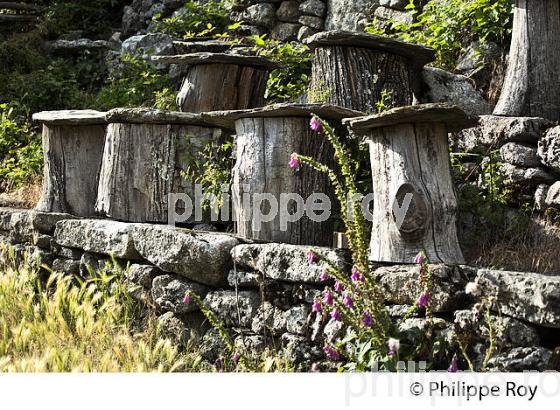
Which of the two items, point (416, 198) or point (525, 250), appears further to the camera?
point (525, 250)

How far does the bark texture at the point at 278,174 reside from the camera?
471 cm

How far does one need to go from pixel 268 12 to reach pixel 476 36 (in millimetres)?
2754

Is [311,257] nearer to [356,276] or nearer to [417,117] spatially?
[356,276]

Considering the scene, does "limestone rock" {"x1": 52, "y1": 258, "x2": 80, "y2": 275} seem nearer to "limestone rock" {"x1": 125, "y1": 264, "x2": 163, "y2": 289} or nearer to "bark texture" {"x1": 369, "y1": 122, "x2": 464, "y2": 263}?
"limestone rock" {"x1": 125, "y1": 264, "x2": 163, "y2": 289}

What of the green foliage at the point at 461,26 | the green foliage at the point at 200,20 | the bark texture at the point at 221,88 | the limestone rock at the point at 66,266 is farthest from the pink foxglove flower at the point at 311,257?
the green foliage at the point at 200,20

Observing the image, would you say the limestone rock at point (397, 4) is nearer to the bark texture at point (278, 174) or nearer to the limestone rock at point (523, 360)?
the bark texture at point (278, 174)

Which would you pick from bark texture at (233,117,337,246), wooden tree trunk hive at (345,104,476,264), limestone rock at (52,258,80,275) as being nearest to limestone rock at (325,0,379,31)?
bark texture at (233,117,337,246)

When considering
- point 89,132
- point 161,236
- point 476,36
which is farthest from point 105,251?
point 476,36

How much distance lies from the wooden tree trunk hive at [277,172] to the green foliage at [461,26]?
241 centimetres

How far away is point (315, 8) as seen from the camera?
8.63m

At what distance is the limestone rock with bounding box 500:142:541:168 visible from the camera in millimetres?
5086

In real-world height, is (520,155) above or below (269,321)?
above

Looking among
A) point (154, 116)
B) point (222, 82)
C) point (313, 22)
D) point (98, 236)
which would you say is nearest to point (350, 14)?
point (313, 22)

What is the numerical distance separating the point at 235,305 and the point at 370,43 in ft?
6.81
